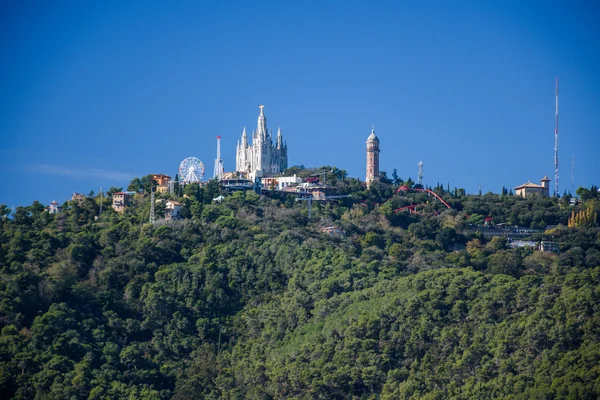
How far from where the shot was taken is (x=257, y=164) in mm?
108500

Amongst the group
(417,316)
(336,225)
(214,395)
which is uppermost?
(336,225)

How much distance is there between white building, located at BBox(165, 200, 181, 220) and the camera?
79625 mm

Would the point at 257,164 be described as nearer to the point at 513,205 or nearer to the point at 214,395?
the point at 513,205

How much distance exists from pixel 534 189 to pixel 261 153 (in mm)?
24821

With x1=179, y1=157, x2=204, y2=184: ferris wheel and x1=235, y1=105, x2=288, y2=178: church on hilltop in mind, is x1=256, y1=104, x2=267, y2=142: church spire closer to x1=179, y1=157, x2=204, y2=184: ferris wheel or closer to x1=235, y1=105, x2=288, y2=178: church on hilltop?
x1=235, y1=105, x2=288, y2=178: church on hilltop

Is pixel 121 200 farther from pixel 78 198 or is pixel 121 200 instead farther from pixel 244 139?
pixel 244 139

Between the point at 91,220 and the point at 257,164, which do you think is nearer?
the point at 91,220

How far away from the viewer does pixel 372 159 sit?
98.9 m

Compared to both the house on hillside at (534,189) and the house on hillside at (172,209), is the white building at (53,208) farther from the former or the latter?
the house on hillside at (534,189)

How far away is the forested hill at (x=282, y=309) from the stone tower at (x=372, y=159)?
54.0ft

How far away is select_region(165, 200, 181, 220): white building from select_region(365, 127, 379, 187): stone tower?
2067 cm

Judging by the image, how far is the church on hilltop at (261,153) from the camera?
10875cm

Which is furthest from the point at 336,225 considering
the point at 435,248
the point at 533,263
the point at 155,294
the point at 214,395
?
the point at 214,395

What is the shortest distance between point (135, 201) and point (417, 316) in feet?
102
